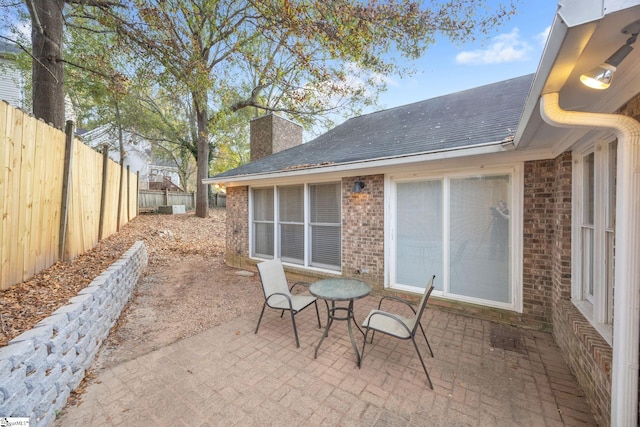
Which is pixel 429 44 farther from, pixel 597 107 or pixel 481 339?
pixel 481 339

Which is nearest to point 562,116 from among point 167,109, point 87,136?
point 167,109

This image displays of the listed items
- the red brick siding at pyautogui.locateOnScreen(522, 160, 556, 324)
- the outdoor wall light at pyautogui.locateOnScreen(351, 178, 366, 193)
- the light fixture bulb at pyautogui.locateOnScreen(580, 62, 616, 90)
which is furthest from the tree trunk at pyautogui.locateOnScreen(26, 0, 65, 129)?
the red brick siding at pyautogui.locateOnScreen(522, 160, 556, 324)

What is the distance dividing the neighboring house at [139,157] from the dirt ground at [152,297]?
12.7 m

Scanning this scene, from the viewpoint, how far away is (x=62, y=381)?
2230mm

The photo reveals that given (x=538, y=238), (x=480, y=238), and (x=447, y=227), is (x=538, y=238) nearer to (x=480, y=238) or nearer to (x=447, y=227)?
(x=480, y=238)

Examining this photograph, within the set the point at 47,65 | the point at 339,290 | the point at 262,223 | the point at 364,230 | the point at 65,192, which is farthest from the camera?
Result: the point at 262,223

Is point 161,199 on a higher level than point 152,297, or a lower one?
higher

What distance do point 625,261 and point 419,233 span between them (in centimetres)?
291

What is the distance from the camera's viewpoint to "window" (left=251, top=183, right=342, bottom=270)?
5.70 metres

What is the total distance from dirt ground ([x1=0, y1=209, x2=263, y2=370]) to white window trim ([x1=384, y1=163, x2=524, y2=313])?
2742mm

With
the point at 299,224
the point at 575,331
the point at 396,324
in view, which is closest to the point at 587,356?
the point at 575,331

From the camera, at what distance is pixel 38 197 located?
319cm

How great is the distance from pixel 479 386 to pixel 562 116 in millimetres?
2525

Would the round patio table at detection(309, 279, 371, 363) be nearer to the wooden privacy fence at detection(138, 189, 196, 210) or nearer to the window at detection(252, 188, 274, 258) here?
the window at detection(252, 188, 274, 258)
